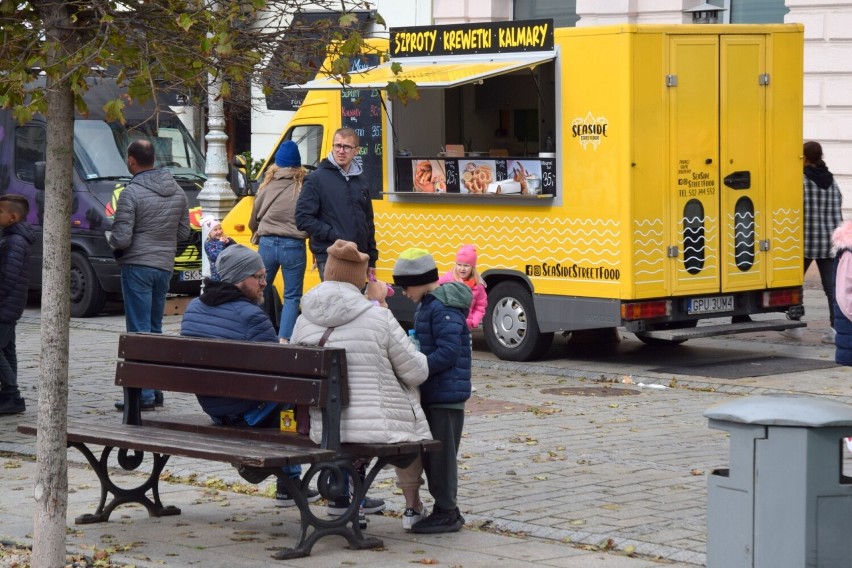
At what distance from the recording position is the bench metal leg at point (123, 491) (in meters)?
7.59

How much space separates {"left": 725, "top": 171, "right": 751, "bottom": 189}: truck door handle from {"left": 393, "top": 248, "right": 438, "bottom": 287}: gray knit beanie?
6575 millimetres

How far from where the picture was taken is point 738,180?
1340cm

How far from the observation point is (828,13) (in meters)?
19.5

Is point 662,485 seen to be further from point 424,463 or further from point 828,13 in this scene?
point 828,13

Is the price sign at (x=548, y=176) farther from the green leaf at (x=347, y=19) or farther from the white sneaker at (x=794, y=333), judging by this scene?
the green leaf at (x=347, y=19)

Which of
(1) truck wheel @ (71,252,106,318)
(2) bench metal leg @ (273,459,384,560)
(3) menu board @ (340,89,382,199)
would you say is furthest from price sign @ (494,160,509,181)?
(2) bench metal leg @ (273,459,384,560)

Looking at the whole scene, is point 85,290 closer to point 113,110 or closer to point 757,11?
point 757,11

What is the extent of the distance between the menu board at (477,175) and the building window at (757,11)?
7.98 metres

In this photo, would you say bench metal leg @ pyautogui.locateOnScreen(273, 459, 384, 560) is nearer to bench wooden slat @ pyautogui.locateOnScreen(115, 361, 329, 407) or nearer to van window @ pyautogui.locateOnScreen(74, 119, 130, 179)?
bench wooden slat @ pyautogui.locateOnScreen(115, 361, 329, 407)

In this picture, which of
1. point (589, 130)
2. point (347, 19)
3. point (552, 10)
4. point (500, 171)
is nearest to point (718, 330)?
point (589, 130)

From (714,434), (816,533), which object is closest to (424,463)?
(816,533)

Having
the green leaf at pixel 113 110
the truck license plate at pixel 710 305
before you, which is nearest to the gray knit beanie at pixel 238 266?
the green leaf at pixel 113 110

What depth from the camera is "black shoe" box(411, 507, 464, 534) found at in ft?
23.7

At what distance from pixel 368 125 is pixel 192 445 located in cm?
802
